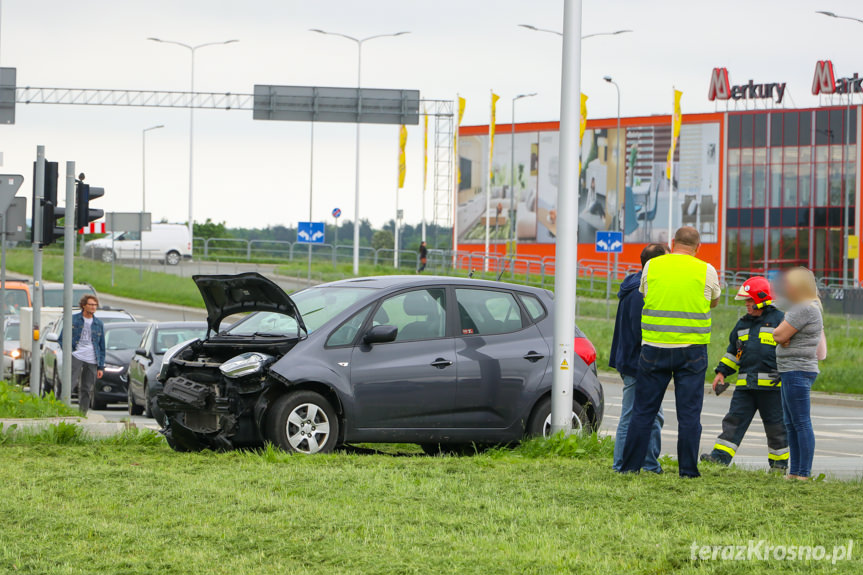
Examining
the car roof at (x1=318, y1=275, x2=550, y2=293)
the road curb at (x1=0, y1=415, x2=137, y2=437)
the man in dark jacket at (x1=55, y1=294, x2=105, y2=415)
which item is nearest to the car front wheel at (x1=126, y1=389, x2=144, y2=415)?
the man in dark jacket at (x1=55, y1=294, x2=105, y2=415)

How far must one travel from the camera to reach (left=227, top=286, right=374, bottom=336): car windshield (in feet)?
35.2

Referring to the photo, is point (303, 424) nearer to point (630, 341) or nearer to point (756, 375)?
point (630, 341)

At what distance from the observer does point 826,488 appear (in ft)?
27.3

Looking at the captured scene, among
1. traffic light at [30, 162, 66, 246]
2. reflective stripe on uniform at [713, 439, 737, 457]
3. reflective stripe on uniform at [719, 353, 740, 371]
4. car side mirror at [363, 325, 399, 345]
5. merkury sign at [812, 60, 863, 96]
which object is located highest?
merkury sign at [812, 60, 863, 96]

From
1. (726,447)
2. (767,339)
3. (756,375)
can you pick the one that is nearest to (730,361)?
(756,375)

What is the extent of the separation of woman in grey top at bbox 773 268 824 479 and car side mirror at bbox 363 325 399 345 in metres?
3.15

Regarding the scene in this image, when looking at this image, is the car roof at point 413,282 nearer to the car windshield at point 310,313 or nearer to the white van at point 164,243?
the car windshield at point 310,313

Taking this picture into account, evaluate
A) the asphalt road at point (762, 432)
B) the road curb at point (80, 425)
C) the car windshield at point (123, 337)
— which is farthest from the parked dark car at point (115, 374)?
the road curb at point (80, 425)

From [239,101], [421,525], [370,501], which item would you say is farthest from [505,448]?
A: [239,101]

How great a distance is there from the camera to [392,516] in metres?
6.90

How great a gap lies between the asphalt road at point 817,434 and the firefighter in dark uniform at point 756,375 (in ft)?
1.62

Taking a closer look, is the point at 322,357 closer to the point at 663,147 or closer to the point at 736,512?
the point at 736,512

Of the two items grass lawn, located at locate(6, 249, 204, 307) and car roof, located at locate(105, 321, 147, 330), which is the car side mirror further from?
grass lawn, located at locate(6, 249, 204, 307)

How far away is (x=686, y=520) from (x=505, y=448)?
3937 mm
